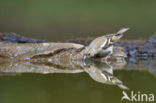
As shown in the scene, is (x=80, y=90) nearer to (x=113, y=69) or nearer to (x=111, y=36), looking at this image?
(x=113, y=69)

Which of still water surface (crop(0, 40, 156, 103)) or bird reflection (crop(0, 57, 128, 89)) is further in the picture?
bird reflection (crop(0, 57, 128, 89))

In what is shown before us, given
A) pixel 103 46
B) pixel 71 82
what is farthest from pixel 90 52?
pixel 71 82

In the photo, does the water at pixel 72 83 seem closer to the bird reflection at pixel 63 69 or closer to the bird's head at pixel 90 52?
the bird reflection at pixel 63 69

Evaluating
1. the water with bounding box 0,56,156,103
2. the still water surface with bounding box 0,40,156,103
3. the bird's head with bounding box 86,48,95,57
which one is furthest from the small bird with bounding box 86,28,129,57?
the water with bounding box 0,56,156,103

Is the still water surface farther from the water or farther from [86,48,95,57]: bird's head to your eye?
[86,48,95,57]: bird's head

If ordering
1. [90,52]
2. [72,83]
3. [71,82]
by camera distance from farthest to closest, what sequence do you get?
1. [90,52]
2. [71,82]
3. [72,83]

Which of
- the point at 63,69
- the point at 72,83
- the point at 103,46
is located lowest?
the point at 72,83

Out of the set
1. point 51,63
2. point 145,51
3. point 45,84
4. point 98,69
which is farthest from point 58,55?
point 45,84

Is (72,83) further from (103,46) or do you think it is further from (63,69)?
(103,46)

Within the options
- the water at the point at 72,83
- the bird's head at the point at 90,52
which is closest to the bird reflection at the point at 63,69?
the water at the point at 72,83

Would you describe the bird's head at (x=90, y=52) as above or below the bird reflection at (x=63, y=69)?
above

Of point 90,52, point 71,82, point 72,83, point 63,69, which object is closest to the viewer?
point 72,83
